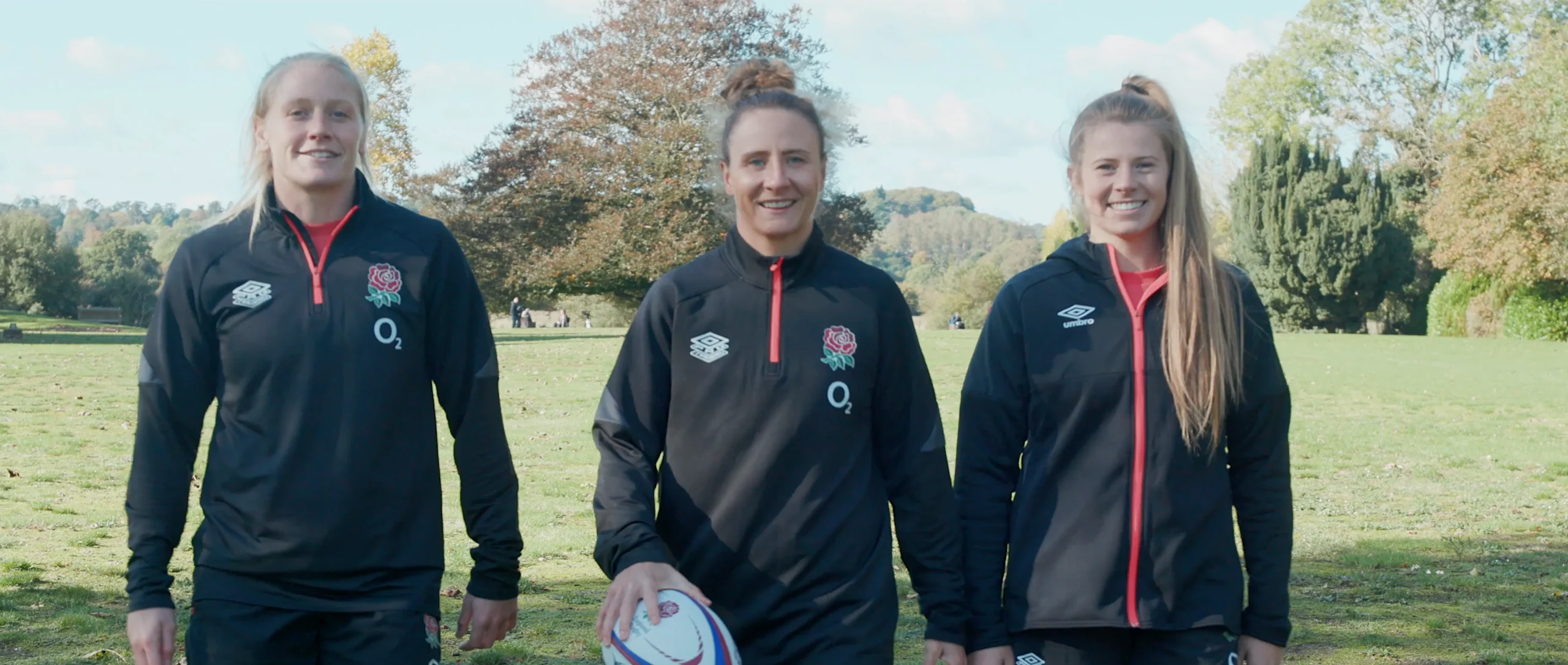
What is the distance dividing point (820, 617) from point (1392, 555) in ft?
22.0

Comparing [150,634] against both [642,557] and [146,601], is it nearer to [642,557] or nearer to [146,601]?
[146,601]

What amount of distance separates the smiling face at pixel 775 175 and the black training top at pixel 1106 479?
58cm

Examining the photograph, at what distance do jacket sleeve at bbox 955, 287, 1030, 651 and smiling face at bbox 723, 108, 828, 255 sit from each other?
1.84ft

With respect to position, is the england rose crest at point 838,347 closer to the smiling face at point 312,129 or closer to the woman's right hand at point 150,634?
the smiling face at point 312,129

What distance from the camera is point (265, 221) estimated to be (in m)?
3.28

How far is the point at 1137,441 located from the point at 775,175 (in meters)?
1.07

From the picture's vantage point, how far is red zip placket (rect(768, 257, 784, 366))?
10.3 feet

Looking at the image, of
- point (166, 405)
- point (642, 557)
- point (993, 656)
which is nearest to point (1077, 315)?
point (993, 656)

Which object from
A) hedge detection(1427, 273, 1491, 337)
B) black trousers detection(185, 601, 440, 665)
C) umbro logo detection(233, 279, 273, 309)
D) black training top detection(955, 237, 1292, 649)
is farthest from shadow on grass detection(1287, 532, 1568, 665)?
hedge detection(1427, 273, 1491, 337)

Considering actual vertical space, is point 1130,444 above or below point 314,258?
below

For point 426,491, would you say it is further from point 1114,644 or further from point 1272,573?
point 1272,573

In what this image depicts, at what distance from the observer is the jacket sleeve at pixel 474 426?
3.32m

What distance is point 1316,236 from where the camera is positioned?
144ft

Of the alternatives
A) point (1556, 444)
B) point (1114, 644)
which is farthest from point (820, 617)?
point (1556, 444)
